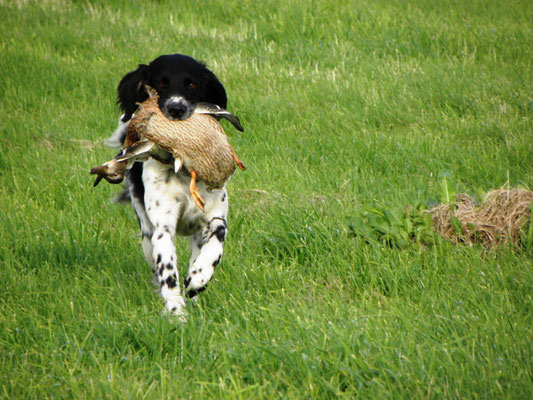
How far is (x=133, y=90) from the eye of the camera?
14.2 ft

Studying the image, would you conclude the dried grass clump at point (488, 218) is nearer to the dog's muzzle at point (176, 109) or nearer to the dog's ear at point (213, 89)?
the dog's ear at point (213, 89)

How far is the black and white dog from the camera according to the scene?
3.66 metres

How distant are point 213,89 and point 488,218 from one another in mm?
2020

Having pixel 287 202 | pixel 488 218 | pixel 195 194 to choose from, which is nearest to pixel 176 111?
pixel 195 194

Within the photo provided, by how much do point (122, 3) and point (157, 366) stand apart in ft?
27.6

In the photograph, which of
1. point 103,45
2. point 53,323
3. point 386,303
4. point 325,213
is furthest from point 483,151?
point 103,45

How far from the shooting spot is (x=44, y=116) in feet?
24.0

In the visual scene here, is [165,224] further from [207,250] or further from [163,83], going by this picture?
[163,83]

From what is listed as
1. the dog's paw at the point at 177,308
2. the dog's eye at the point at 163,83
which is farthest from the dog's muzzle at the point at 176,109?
the dog's paw at the point at 177,308

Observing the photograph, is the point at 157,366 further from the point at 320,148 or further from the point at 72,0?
the point at 72,0

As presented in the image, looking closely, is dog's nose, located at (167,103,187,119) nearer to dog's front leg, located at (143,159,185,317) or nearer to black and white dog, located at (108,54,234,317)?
black and white dog, located at (108,54,234,317)

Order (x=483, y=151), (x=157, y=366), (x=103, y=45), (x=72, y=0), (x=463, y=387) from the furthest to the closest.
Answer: (x=72, y=0), (x=103, y=45), (x=483, y=151), (x=157, y=366), (x=463, y=387)

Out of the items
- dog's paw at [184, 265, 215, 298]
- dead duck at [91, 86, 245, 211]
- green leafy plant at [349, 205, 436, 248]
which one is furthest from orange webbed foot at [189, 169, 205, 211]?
green leafy plant at [349, 205, 436, 248]

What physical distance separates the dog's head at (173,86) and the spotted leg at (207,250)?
2.00ft
